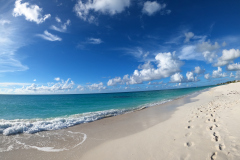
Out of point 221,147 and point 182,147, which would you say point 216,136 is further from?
point 182,147

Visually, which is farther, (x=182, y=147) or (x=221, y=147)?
(x=182, y=147)

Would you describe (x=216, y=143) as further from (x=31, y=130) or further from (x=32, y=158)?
(x=31, y=130)

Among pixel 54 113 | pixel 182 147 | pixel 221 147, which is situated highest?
pixel 221 147

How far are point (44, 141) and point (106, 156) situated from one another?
4210 millimetres

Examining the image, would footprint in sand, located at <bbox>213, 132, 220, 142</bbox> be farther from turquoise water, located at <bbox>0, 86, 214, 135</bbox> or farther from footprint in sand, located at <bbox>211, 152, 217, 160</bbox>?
turquoise water, located at <bbox>0, 86, 214, 135</bbox>

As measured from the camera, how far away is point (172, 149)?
440cm

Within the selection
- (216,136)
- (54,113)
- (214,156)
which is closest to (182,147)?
(214,156)

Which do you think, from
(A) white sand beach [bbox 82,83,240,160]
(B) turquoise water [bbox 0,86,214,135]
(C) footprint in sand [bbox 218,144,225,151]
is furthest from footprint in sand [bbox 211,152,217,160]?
(B) turquoise water [bbox 0,86,214,135]

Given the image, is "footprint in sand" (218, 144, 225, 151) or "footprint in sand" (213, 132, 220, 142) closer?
"footprint in sand" (218, 144, 225, 151)

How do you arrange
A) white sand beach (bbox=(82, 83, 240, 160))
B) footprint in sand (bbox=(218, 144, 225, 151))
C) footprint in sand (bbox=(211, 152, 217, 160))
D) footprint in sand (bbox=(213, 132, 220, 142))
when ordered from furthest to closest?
footprint in sand (bbox=(213, 132, 220, 142))
footprint in sand (bbox=(218, 144, 225, 151))
white sand beach (bbox=(82, 83, 240, 160))
footprint in sand (bbox=(211, 152, 217, 160))

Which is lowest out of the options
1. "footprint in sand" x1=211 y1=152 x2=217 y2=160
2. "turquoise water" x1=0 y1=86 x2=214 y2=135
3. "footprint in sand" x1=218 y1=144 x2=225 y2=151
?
"turquoise water" x1=0 y1=86 x2=214 y2=135

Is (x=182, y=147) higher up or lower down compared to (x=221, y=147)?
lower down

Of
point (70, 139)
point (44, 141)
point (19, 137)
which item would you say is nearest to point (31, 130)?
point (19, 137)

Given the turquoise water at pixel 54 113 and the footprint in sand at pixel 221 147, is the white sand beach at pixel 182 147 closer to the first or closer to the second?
the footprint in sand at pixel 221 147
